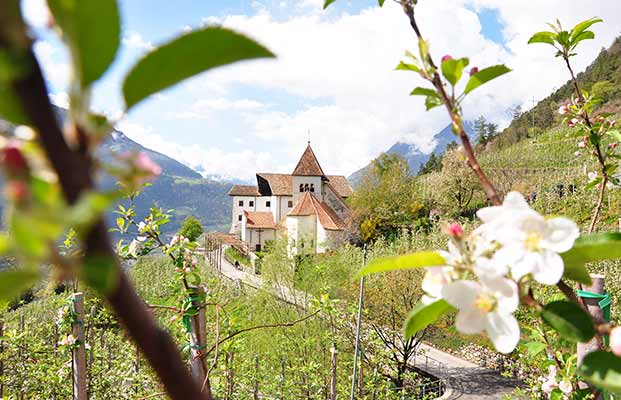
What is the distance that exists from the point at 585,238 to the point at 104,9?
418 millimetres

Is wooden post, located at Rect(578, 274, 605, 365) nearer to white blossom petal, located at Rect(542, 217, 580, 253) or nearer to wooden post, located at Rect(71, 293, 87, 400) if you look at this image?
white blossom petal, located at Rect(542, 217, 580, 253)

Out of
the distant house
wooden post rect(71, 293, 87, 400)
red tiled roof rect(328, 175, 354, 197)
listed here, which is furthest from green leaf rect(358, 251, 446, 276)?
red tiled roof rect(328, 175, 354, 197)

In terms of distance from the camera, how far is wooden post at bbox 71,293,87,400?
5.11ft

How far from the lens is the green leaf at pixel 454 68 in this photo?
17.5 inches

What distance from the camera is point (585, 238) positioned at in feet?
1.29

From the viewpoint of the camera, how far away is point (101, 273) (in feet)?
0.45

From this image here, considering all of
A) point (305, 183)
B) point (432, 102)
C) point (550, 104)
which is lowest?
point (432, 102)

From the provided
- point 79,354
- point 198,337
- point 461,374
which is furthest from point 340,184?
point 198,337

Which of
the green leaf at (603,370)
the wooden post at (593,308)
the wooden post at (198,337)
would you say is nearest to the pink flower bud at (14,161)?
the green leaf at (603,370)

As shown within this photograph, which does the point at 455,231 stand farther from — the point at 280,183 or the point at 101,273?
the point at 280,183

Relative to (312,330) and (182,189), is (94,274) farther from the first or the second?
(182,189)

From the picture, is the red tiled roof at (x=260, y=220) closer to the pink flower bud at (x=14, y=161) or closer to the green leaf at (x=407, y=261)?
the green leaf at (x=407, y=261)

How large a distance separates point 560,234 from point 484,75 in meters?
0.21

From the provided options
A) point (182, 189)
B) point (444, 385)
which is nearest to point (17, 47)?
point (444, 385)
